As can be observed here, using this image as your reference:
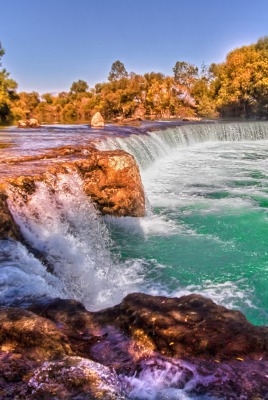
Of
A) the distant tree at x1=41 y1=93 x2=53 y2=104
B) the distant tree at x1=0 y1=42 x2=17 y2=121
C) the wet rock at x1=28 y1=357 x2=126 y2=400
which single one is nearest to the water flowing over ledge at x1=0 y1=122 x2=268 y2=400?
the wet rock at x1=28 y1=357 x2=126 y2=400

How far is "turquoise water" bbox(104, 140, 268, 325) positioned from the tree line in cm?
1941

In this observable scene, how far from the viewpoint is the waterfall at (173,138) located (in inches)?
455

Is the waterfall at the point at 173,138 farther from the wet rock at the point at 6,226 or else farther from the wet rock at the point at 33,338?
the wet rock at the point at 33,338

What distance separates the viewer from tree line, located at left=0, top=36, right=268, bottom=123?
99.3 ft

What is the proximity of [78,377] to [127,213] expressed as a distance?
4.70 m

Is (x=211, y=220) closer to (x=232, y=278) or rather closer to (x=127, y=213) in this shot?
(x=127, y=213)

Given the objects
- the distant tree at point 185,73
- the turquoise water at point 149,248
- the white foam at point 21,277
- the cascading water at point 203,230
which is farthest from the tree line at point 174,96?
the white foam at point 21,277

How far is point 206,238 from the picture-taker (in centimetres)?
588

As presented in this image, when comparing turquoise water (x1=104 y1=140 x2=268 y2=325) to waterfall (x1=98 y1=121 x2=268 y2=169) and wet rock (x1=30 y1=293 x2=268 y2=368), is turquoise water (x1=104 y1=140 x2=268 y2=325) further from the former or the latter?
wet rock (x1=30 y1=293 x2=268 y2=368)

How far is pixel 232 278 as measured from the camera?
461 centimetres

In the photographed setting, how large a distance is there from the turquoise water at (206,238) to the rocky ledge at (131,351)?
1960mm

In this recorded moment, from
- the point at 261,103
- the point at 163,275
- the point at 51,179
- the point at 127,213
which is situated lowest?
the point at 163,275

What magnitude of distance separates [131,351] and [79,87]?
6463 cm

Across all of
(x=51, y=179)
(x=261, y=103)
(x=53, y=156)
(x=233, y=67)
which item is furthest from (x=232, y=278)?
(x=233, y=67)
